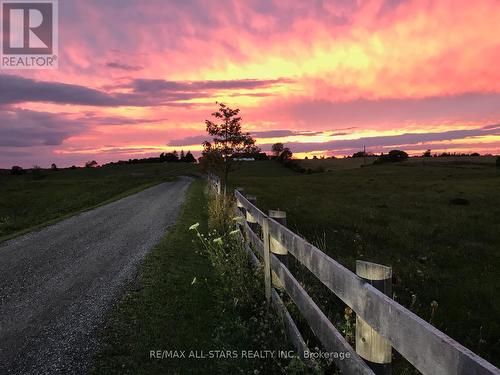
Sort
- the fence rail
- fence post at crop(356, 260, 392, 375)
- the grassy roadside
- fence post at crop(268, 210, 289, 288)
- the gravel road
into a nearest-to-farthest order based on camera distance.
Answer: the fence rail < fence post at crop(356, 260, 392, 375) < the grassy roadside < the gravel road < fence post at crop(268, 210, 289, 288)

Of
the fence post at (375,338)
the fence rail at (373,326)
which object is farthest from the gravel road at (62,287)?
the fence post at (375,338)

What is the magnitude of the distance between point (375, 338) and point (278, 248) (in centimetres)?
283

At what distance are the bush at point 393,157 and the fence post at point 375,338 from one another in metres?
109

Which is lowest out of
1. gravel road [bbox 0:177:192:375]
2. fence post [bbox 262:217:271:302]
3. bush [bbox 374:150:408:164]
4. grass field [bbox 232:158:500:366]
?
grass field [bbox 232:158:500:366]

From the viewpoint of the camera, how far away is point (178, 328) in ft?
18.6

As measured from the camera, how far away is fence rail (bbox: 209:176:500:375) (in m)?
1.86

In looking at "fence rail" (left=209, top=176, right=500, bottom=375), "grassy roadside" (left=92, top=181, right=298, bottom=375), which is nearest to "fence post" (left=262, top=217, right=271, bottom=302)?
"grassy roadside" (left=92, top=181, right=298, bottom=375)

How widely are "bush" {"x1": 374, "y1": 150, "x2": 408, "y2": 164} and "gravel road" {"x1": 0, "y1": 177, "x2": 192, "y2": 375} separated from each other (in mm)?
99939

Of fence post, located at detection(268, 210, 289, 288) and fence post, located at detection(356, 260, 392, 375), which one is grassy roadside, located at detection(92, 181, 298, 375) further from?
fence post, located at detection(356, 260, 392, 375)

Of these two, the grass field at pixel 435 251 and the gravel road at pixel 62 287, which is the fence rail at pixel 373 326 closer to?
the grass field at pixel 435 251

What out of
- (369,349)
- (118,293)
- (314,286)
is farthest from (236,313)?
(369,349)

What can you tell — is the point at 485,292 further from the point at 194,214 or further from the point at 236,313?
the point at 194,214

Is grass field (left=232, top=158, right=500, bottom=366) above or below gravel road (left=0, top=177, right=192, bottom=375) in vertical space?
below

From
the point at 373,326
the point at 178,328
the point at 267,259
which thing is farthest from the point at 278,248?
the point at 373,326
